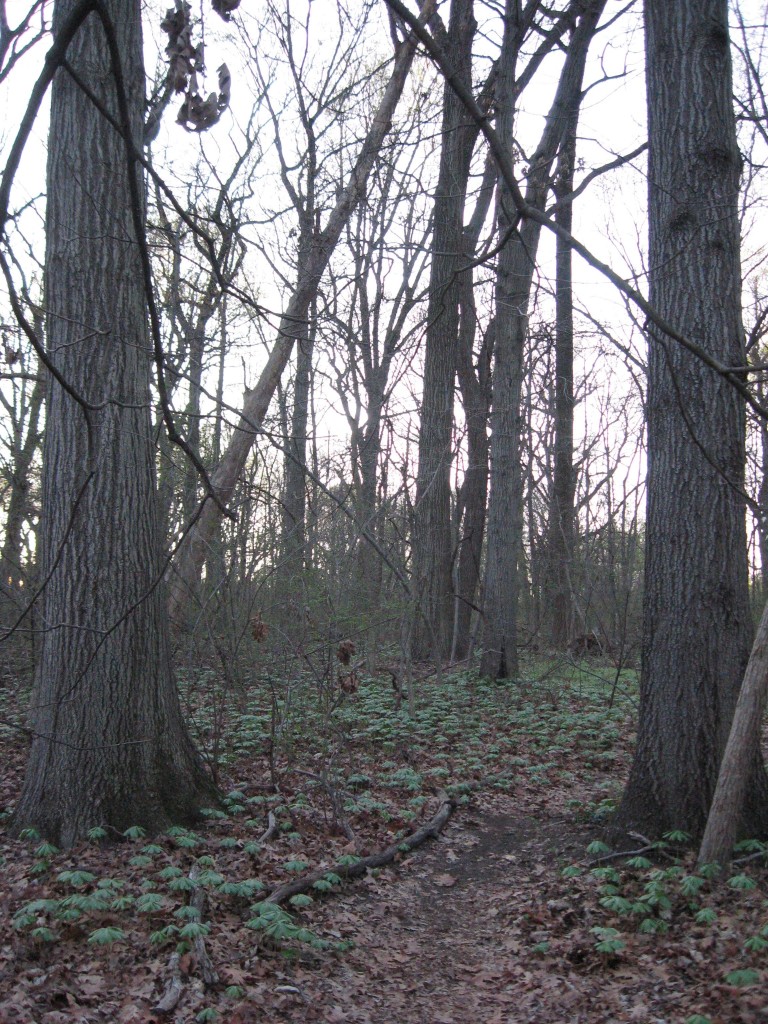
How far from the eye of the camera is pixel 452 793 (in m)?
6.82

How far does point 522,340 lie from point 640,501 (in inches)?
415

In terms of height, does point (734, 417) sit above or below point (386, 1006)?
above

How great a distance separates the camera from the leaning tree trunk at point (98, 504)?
5.18 metres

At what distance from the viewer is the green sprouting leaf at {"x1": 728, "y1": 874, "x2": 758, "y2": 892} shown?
403 centimetres

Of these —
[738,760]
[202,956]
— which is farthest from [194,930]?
[738,760]

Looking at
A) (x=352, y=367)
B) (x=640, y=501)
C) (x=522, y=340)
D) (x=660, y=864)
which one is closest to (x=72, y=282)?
(x=660, y=864)

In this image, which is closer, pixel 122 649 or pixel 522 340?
pixel 122 649

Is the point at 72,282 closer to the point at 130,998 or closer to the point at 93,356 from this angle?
the point at 93,356

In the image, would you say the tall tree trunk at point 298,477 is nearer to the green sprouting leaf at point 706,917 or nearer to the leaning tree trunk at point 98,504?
the leaning tree trunk at point 98,504

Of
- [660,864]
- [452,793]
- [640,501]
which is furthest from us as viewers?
[640,501]

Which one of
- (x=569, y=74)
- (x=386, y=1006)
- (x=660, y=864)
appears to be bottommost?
(x=386, y=1006)

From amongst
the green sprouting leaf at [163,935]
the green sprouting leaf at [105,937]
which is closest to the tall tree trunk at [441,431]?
the green sprouting leaf at [163,935]

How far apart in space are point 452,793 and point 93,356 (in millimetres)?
4439

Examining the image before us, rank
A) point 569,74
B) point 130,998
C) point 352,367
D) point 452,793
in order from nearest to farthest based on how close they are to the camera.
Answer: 1. point 130,998
2. point 452,793
3. point 569,74
4. point 352,367
